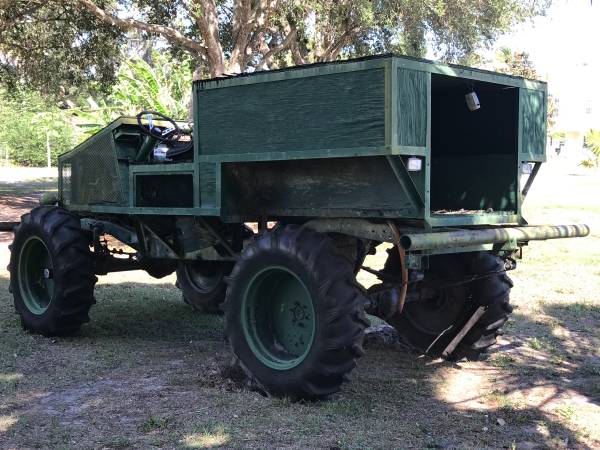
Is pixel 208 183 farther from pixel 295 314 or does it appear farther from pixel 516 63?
pixel 516 63

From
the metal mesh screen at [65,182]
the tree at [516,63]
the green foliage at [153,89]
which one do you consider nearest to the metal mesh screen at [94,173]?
the metal mesh screen at [65,182]

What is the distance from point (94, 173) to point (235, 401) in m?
3.00

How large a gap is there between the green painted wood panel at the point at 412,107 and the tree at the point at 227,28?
12.5 metres

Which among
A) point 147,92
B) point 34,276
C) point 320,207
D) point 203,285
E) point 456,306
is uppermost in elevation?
point 147,92

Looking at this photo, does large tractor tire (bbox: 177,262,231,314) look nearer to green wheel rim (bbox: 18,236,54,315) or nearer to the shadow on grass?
the shadow on grass

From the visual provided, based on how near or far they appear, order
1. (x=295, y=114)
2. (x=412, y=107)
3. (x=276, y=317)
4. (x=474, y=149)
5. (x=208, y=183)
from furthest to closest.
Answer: (x=474, y=149), (x=208, y=183), (x=276, y=317), (x=295, y=114), (x=412, y=107)

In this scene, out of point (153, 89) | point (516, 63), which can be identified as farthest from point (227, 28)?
point (516, 63)

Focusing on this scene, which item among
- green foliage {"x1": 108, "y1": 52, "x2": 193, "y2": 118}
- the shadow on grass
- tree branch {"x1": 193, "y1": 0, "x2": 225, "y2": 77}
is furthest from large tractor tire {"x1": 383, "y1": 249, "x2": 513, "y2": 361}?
green foliage {"x1": 108, "y1": 52, "x2": 193, "y2": 118}

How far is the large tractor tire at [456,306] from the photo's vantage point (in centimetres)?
590

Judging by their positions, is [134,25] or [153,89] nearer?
[134,25]

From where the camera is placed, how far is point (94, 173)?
6.92 metres

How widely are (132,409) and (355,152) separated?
2.24m

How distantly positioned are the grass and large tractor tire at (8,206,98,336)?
0.73ft

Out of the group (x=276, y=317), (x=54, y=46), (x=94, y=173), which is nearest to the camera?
(x=276, y=317)
